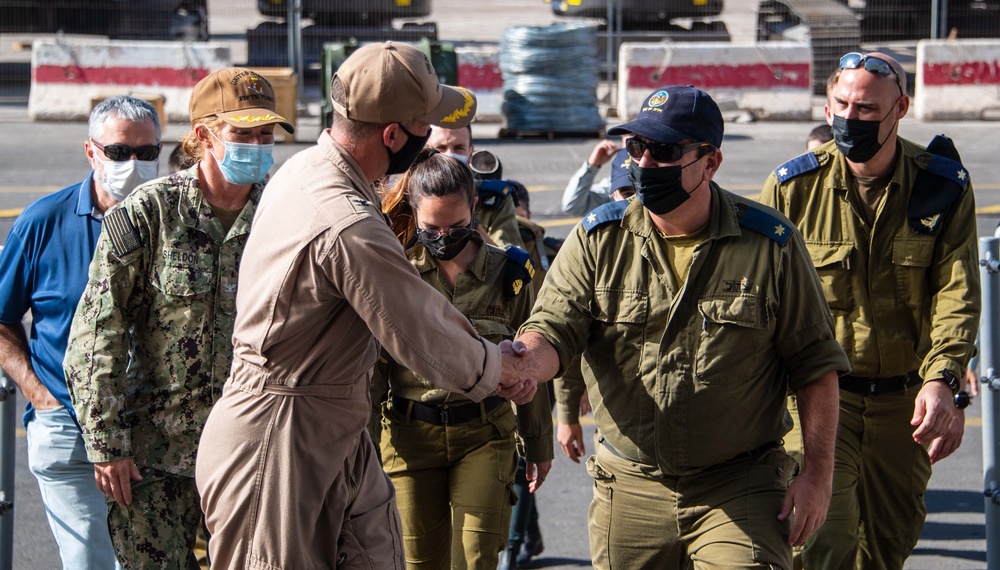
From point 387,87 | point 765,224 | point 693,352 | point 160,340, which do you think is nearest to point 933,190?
point 765,224

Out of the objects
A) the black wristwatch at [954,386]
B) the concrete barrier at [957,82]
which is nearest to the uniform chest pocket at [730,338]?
the black wristwatch at [954,386]

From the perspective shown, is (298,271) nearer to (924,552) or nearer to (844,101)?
(844,101)

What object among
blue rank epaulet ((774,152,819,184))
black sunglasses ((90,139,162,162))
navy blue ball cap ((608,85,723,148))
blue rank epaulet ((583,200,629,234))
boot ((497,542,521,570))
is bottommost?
boot ((497,542,521,570))

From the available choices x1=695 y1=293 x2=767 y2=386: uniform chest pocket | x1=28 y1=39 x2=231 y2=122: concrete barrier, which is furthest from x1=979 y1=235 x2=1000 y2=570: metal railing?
x1=28 y1=39 x2=231 y2=122: concrete barrier

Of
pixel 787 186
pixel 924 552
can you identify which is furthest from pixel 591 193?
pixel 924 552

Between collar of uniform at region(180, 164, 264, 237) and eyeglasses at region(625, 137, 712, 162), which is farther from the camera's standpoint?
collar of uniform at region(180, 164, 264, 237)

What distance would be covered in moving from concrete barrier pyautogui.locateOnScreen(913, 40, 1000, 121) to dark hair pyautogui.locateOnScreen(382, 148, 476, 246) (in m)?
14.8

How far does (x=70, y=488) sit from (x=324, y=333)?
A: 184cm

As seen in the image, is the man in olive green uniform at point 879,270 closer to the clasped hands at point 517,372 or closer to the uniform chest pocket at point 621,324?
the uniform chest pocket at point 621,324

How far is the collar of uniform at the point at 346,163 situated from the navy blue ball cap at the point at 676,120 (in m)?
0.98

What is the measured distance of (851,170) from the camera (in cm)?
511

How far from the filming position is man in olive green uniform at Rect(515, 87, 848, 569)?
155 inches

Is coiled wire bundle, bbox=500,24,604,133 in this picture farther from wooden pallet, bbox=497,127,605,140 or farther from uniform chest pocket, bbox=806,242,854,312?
uniform chest pocket, bbox=806,242,854,312

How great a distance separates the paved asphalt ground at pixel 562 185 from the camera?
248 inches
